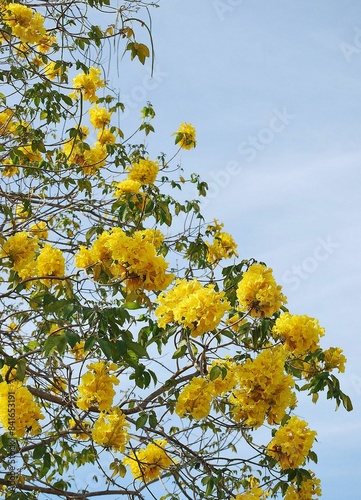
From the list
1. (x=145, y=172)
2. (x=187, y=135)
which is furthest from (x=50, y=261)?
(x=187, y=135)

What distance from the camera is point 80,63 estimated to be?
3918 millimetres

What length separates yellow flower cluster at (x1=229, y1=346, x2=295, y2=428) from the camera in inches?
97.0

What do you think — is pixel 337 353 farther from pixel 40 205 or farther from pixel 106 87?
pixel 106 87

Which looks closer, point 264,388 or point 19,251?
point 264,388

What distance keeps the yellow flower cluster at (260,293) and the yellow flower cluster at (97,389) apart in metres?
0.58

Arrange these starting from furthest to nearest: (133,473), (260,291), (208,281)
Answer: (208,281) → (133,473) → (260,291)

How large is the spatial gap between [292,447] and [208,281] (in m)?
1.46

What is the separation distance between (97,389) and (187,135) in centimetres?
253

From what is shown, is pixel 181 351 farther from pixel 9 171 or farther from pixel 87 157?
pixel 9 171

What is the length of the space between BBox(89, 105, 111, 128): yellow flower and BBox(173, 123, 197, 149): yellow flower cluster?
19.1 inches

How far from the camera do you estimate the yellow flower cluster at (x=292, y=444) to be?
258 centimetres

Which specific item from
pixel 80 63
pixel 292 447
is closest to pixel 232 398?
pixel 292 447

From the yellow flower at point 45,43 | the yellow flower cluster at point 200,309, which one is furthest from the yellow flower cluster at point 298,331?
the yellow flower at point 45,43

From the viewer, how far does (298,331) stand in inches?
105
